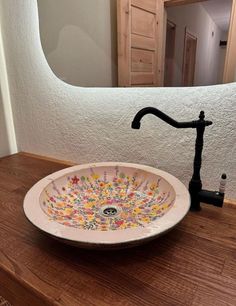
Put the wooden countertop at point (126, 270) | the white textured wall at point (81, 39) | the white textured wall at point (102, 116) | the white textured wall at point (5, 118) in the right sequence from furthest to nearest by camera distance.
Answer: the white textured wall at point (5, 118), the white textured wall at point (81, 39), the white textured wall at point (102, 116), the wooden countertop at point (126, 270)

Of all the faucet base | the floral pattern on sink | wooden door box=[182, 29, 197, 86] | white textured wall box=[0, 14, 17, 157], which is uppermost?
wooden door box=[182, 29, 197, 86]

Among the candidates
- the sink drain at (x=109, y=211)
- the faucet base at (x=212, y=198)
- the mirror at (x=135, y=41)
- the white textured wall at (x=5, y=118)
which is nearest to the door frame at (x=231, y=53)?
the mirror at (x=135, y=41)

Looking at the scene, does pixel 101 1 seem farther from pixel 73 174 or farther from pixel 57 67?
pixel 73 174

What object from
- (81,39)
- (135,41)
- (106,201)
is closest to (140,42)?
(135,41)

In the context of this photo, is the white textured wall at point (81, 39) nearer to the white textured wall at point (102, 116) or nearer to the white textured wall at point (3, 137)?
the white textured wall at point (102, 116)

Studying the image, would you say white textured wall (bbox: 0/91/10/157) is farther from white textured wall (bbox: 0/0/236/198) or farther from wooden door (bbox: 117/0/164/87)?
wooden door (bbox: 117/0/164/87)

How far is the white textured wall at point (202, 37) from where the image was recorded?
67 cm

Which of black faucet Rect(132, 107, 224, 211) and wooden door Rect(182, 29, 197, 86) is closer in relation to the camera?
black faucet Rect(132, 107, 224, 211)

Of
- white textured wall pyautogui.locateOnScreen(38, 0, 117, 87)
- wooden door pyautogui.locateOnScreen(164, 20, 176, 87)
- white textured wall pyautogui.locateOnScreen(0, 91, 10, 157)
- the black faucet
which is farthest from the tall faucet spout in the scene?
white textured wall pyautogui.locateOnScreen(0, 91, 10, 157)

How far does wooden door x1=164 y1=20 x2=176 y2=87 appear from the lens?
758 millimetres

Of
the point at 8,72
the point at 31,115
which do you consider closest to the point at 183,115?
the point at 31,115

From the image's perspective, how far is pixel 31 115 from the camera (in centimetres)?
115

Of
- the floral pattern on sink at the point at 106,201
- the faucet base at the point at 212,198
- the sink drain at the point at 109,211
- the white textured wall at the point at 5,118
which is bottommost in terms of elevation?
the sink drain at the point at 109,211

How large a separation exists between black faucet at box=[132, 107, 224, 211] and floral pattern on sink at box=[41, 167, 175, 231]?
89 mm
